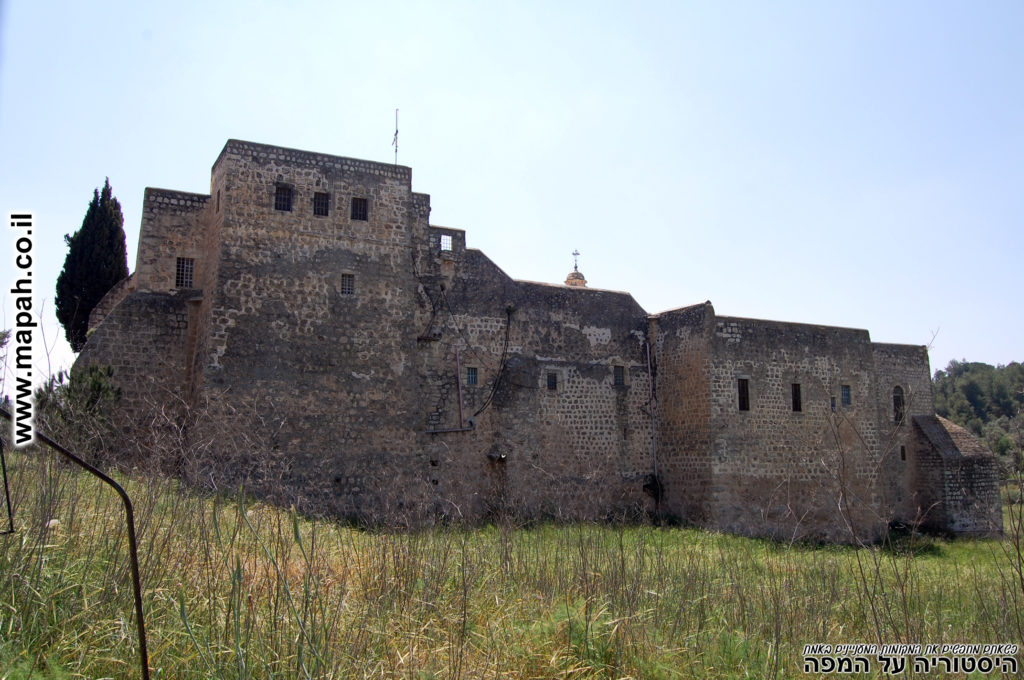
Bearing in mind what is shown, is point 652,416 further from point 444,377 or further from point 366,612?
point 366,612

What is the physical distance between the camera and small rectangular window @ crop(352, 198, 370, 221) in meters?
16.3

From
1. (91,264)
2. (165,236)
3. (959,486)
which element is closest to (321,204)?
(165,236)

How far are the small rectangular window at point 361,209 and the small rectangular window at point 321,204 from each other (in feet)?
1.82

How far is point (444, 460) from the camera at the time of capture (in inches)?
684

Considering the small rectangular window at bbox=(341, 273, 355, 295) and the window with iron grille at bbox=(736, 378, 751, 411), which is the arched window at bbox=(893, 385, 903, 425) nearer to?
the window with iron grille at bbox=(736, 378, 751, 411)

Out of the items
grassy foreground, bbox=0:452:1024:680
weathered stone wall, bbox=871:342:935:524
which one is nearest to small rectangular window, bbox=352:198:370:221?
grassy foreground, bbox=0:452:1024:680

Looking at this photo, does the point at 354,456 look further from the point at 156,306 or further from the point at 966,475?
the point at 966,475

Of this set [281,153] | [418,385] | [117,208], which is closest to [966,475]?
[418,385]

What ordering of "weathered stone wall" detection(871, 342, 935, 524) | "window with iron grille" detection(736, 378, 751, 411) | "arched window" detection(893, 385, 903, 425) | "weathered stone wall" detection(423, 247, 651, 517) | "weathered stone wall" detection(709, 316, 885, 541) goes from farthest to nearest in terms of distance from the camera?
1. "arched window" detection(893, 385, 903, 425)
2. "weathered stone wall" detection(871, 342, 935, 524)
3. "window with iron grille" detection(736, 378, 751, 411)
4. "weathered stone wall" detection(709, 316, 885, 541)
5. "weathered stone wall" detection(423, 247, 651, 517)

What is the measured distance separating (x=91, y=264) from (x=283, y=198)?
29.2 feet

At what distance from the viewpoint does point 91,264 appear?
21.1 m

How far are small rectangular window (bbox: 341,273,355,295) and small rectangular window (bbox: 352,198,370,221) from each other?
52.5 inches

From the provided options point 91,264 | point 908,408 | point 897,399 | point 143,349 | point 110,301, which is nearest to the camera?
point 143,349

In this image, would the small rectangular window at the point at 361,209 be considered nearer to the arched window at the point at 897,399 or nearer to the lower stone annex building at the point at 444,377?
the lower stone annex building at the point at 444,377
